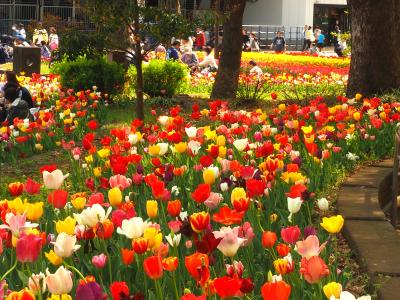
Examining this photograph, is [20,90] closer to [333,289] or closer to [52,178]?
[52,178]

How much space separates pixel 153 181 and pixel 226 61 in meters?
10.3

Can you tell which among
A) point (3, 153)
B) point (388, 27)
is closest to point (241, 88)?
point (388, 27)

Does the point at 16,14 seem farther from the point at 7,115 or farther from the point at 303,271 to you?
the point at 303,271

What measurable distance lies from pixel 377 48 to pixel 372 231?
730 centimetres

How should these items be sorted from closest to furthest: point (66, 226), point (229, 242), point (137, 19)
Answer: point (229, 242) < point (66, 226) < point (137, 19)

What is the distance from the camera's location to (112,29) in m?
10.8

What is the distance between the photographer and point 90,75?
46.7ft

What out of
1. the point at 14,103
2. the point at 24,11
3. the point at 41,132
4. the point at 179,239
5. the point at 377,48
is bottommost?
the point at 41,132

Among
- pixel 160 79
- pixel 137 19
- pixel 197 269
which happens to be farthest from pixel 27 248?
pixel 160 79

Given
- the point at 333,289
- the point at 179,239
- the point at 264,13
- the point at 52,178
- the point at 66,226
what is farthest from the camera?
the point at 264,13

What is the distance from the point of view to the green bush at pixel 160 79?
14.6 meters

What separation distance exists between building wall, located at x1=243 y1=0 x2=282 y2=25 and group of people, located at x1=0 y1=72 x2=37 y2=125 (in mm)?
37297

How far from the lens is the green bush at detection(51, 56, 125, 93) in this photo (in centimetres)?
1420

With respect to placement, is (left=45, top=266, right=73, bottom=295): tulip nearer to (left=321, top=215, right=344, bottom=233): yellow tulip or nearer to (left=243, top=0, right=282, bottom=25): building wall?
(left=321, top=215, right=344, bottom=233): yellow tulip
